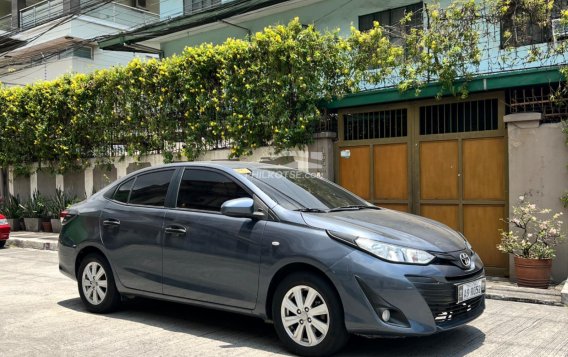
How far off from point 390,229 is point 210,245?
1678 mm

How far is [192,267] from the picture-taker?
16.8 feet

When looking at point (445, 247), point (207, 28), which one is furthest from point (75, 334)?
point (207, 28)

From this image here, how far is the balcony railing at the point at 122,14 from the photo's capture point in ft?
79.8

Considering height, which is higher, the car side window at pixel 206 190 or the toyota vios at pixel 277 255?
the car side window at pixel 206 190

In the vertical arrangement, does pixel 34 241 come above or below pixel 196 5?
below

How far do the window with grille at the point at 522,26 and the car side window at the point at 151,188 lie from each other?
5.71 meters

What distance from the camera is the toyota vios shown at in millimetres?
4141

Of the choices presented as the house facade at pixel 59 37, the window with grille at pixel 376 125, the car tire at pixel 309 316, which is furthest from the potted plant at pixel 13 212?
the car tire at pixel 309 316

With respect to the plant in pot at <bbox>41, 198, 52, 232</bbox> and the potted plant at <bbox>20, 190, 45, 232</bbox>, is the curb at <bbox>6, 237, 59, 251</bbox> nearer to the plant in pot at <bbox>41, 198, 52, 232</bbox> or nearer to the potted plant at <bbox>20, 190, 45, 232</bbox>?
the plant in pot at <bbox>41, 198, 52, 232</bbox>

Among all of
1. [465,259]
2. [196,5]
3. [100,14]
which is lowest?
A: [465,259]

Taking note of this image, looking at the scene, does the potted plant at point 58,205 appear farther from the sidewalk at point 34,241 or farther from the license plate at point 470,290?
the license plate at point 470,290

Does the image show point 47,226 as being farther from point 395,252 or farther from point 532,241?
point 395,252

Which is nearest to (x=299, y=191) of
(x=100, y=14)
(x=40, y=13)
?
(x=100, y=14)

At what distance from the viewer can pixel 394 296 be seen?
13.3 feet
